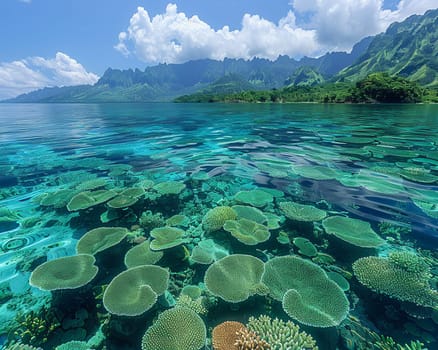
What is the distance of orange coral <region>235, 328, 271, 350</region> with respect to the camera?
2982 mm

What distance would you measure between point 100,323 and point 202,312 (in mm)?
1772

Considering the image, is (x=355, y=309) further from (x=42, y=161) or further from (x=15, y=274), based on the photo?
(x=42, y=161)

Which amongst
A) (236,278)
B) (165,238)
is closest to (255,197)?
(165,238)

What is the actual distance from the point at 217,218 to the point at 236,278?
2145mm

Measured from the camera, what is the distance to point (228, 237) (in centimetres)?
602

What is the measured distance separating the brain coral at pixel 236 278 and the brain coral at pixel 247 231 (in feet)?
2.15

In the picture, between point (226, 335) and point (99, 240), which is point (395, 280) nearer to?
point (226, 335)

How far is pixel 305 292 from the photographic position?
155 inches

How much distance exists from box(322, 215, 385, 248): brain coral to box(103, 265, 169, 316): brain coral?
4206mm

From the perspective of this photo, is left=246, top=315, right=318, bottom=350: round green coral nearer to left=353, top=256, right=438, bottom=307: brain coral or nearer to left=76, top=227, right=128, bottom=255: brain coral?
Answer: left=353, top=256, right=438, bottom=307: brain coral

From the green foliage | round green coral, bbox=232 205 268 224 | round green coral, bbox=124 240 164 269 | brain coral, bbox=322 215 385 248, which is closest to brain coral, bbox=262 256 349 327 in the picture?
brain coral, bbox=322 215 385 248

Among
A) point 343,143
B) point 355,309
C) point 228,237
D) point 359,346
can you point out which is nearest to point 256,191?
point 228,237

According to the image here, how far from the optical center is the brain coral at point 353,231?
5109 millimetres

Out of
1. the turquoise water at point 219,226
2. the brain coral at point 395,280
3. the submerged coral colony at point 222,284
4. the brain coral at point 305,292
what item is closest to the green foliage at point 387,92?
the turquoise water at point 219,226
